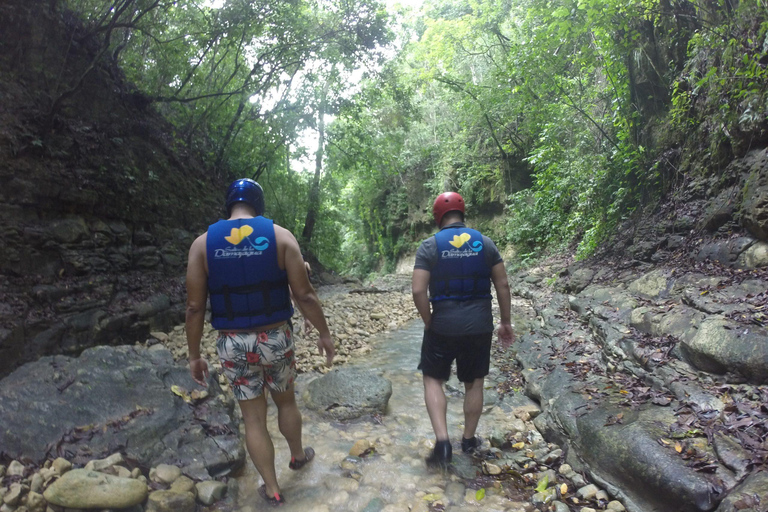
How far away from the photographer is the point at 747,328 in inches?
108

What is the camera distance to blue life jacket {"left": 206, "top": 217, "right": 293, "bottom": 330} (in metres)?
2.32

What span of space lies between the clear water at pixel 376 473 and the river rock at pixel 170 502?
28cm

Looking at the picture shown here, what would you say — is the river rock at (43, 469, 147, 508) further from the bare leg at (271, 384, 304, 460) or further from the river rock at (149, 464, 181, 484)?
the bare leg at (271, 384, 304, 460)

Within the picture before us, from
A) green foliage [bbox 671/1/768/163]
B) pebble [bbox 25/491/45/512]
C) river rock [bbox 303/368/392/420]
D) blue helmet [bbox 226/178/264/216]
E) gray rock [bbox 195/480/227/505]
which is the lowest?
river rock [bbox 303/368/392/420]

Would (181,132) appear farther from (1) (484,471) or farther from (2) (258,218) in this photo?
(1) (484,471)

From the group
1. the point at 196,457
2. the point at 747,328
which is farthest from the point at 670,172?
the point at 196,457

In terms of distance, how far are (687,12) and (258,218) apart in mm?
7029

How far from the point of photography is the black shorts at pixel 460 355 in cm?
292

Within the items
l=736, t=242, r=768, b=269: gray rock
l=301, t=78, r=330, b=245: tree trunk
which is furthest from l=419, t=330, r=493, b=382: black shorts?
l=301, t=78, r=330, b=245: tree trunk

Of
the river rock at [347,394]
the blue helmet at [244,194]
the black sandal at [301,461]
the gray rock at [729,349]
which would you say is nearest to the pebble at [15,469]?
the black sandal at [301,461]

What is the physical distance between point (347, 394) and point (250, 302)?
2.12 metres

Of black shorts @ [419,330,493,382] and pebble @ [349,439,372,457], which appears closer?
black shorts @ [419,330,493,382]

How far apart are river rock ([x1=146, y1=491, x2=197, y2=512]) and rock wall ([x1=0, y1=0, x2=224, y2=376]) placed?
3.14 m

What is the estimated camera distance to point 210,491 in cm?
242
